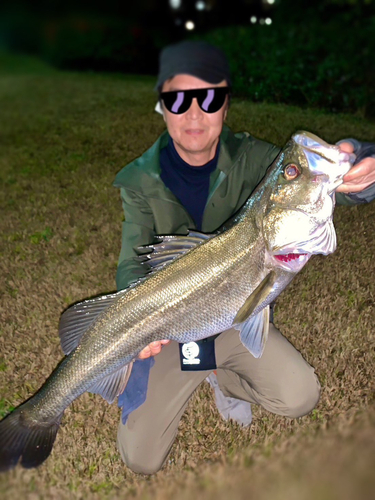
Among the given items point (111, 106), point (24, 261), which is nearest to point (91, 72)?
point (111, 106)

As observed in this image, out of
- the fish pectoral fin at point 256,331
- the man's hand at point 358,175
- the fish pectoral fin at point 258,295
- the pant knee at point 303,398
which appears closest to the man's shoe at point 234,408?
the pant knee at point 303,398

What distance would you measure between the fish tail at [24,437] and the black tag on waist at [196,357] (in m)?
0.83

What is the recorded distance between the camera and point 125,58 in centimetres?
1734

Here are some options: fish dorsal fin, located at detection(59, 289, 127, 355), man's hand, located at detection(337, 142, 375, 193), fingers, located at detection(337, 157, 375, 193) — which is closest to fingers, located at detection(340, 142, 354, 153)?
man's hand, located at detection(337, 142, 375, 193)

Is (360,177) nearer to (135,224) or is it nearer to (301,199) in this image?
(301,199)

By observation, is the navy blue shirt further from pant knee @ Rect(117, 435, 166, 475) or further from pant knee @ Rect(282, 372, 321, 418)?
pant knee @ Rect(117, 435, 166, 475)

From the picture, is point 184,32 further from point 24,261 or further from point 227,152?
point 227,152

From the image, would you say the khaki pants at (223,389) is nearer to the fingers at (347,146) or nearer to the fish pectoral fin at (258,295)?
the fish pectoral fin at (258,295)

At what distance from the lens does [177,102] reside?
8.87 feet

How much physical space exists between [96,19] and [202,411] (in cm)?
420

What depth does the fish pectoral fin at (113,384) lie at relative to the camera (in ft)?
8.14

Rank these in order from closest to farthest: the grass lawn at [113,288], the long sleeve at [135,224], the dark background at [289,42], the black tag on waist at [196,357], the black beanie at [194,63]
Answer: the grass lawn at [113,288], the black beanie at [194,63], the black tag on waist at [196,357], the long sleeve at [135,224], the dark background at [289,42]

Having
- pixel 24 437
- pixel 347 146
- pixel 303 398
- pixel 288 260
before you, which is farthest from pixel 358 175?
pixel 24 437

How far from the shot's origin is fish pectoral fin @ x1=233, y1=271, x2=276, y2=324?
7.47 ft
